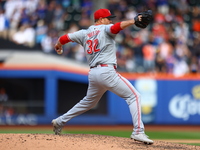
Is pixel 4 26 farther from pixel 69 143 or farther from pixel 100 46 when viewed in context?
pixel 69 143

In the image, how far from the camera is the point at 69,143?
5.08m

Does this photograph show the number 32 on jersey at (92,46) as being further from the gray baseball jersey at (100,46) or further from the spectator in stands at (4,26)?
the spectator in stands at (4,26)

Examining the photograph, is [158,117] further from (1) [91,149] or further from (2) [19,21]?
(1) [91,149]

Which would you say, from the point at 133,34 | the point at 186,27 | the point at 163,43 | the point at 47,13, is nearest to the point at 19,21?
the point at 47,13

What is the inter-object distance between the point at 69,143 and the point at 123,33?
1016cm

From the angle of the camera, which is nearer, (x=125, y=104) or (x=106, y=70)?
(x=106, y=70)

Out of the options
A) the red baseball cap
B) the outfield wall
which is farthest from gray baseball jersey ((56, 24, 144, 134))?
the outfield wall

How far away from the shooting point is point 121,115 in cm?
1361

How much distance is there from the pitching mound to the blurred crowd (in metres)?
8.35

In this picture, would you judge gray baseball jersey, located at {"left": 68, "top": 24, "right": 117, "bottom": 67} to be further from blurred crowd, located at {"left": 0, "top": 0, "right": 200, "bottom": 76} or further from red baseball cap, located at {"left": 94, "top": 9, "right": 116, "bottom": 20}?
blurred crowd, located at {"left": 0, "top": 0, "right": 200, "bottom": 76}

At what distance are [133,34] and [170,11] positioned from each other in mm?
2164

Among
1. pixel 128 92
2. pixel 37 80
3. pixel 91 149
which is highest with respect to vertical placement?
pixel 37 80

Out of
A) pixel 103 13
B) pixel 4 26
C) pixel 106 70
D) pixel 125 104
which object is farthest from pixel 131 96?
pixel 4 26

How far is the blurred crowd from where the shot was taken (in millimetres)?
13930
